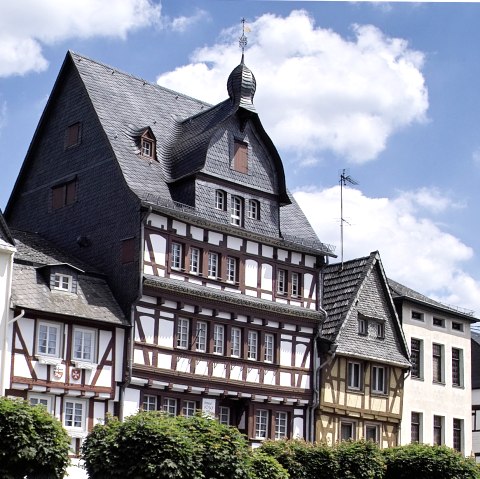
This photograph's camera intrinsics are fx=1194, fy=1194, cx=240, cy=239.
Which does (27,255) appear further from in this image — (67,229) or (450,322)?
(450,322)

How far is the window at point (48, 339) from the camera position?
42.1 metres

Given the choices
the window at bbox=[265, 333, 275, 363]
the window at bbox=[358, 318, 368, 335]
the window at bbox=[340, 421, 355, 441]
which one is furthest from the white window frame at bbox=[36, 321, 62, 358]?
the window at bbox=[358, 318, 368, 335]

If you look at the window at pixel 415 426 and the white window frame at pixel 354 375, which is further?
the window at pixel 415 426

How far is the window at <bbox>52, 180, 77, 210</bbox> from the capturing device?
162ft

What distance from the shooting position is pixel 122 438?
110 ft

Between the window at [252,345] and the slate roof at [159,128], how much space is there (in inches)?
197

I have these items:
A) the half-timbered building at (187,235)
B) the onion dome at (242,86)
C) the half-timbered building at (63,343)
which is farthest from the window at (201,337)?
the onion dome at (242,86)

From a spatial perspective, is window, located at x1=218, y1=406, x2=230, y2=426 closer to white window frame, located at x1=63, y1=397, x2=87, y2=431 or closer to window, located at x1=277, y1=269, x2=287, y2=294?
window, located at x1=277, y1=269, x2=287, y2=294

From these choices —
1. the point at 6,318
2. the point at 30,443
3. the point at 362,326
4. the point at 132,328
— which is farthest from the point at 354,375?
the point at 30,443

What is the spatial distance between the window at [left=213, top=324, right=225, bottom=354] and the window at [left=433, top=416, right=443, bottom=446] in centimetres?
1489

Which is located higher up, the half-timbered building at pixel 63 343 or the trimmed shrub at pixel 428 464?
the half-timbered building at pixel 63 343

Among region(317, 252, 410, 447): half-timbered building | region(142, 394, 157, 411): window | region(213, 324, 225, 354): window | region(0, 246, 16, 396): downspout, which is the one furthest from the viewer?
region(317, 252, 410, 447): half-timbered building

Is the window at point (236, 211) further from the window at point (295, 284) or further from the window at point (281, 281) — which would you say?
the window at point (295, 284)

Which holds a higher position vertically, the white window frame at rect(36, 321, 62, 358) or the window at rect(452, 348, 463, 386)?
the window at rect(452, 348, 463, 386)
